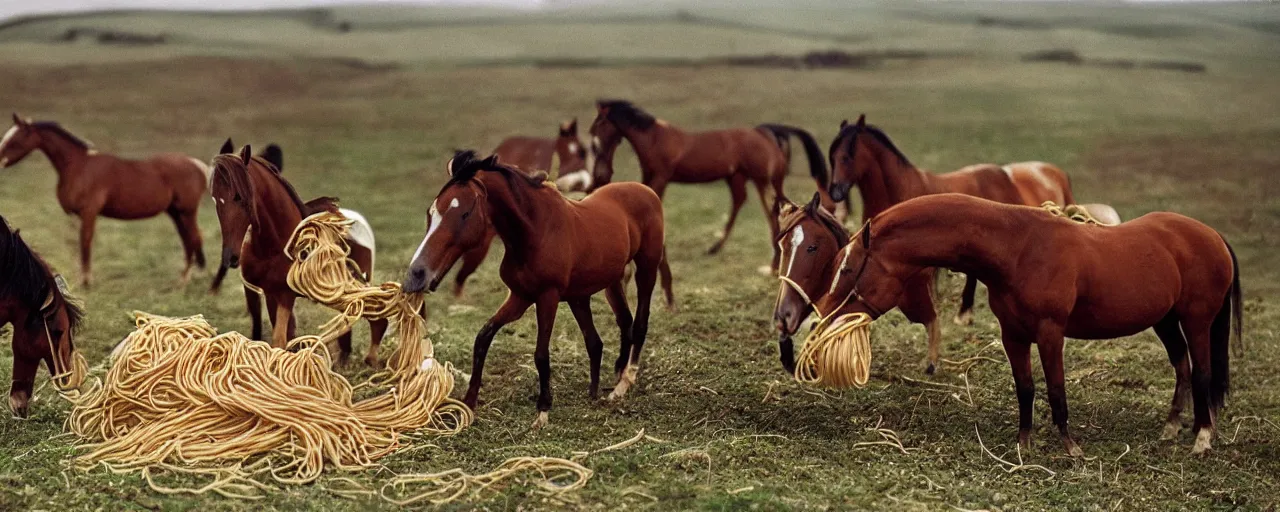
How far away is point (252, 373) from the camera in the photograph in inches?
231

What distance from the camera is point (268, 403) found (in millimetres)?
5656

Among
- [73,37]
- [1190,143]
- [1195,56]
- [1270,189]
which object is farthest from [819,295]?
[73,37]

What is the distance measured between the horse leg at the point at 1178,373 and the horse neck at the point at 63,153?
975cm

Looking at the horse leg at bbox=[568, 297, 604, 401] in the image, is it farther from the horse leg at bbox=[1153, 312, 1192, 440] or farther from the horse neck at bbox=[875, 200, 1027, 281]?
the horse leg at bbox=[1153, 312, 1192, 440]

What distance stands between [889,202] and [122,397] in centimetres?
555

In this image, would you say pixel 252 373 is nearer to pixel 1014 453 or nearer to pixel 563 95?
pixel 1014 453

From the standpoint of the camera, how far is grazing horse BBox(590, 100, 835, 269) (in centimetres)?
1115

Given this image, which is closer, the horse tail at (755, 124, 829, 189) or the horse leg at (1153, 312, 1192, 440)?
the horse leg at (1153, 312, 1192, 440)

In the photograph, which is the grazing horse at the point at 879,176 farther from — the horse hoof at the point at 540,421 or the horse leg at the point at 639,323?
the horse hoof at the point at 540,421

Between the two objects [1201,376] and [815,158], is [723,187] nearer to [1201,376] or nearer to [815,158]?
[815,158]

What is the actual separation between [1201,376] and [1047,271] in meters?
1.23

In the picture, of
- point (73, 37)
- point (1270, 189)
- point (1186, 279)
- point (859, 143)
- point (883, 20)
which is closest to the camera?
point (1186, 279)

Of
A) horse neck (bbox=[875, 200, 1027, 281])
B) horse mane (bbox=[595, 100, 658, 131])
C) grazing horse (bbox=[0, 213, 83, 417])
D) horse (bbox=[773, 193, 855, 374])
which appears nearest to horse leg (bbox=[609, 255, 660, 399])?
horse (bbox=[773, 193, 855, 374])

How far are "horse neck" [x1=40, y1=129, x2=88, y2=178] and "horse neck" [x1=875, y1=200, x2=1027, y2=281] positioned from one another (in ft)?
28.3
